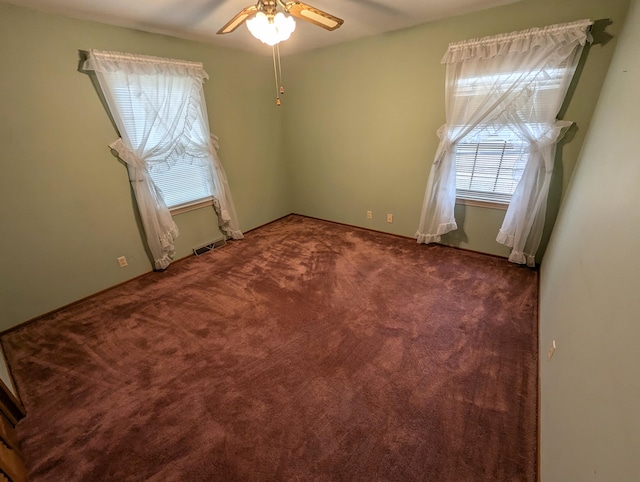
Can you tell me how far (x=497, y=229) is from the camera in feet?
9.75

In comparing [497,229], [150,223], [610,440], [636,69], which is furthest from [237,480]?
[497,229]

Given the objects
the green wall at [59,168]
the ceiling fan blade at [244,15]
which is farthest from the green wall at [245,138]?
the ceiling fan blade at [244,15]

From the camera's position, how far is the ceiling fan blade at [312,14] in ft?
Result: 5.38

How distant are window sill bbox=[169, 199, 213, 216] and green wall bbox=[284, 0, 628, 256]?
1.53 metres

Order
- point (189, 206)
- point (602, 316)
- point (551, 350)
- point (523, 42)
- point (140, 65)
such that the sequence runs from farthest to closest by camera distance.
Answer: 1. point (189, 206)
2. point (140, 65)
3. point (523, 42)
4. point (551, 350)
5. point (602, 316)

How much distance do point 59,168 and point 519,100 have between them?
4.10 metres

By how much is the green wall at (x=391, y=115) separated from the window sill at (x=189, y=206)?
153 centimetres

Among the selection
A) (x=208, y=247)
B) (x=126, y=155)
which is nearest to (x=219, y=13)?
(x=126, y=155)

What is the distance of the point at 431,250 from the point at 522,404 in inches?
76.1

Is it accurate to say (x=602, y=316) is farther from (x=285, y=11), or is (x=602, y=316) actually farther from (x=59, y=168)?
(x=59, y=168)

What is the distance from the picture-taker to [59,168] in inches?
93.7

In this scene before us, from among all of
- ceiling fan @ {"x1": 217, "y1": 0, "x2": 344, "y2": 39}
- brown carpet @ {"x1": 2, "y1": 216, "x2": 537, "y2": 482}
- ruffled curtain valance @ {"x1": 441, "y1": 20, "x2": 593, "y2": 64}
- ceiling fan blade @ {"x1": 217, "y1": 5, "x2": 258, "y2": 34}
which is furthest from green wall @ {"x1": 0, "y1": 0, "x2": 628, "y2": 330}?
ceiling fan @ {"x1": 217, "y1": 0, "x2": 344, "y2": 39}

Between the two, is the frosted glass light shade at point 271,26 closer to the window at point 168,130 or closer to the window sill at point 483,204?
the window at point 168,130

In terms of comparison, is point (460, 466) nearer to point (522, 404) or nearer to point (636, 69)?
point (522, 404)
